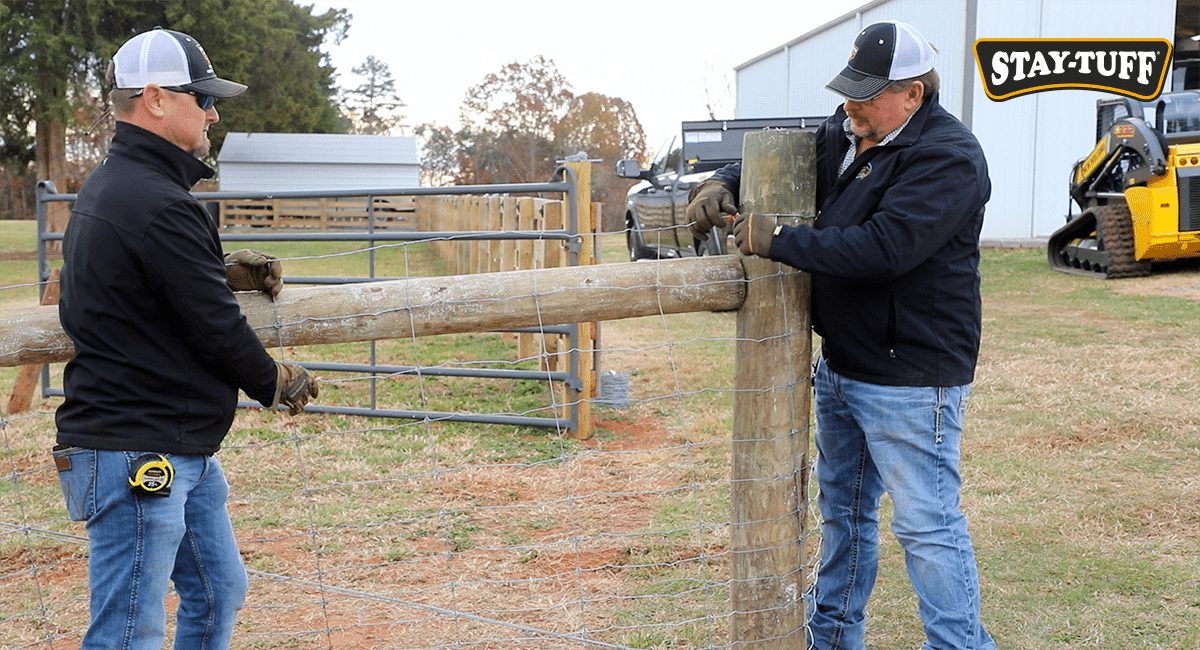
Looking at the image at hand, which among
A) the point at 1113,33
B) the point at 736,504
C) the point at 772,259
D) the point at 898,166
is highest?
the point at 1113,33

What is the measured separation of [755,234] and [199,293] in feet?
4.53

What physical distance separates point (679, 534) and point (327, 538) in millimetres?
1613

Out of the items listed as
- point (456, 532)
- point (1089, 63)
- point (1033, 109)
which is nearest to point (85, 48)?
point (1033, 109)

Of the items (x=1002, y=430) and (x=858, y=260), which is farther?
(x=1002, y=430)

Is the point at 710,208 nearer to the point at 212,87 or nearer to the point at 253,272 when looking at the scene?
the point at 253,272

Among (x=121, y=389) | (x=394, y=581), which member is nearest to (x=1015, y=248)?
(x=394, y=581)

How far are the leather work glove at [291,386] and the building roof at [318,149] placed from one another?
130ft

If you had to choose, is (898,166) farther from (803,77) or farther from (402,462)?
(803,77)

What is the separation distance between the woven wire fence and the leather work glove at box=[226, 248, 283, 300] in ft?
2.13

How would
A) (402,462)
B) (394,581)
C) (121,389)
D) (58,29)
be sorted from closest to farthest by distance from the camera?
(121,389) < (394,581) < (402,462) < (58,29)

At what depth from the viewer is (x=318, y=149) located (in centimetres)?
4100

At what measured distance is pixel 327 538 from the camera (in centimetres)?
485

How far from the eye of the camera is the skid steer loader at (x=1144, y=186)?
11852 millimetres

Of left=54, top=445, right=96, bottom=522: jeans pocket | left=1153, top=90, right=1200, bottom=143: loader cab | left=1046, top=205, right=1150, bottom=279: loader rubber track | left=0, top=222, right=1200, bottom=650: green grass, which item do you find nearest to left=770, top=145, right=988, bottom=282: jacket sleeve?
left=0, top=222, right=1200, bottom=650: green grass
